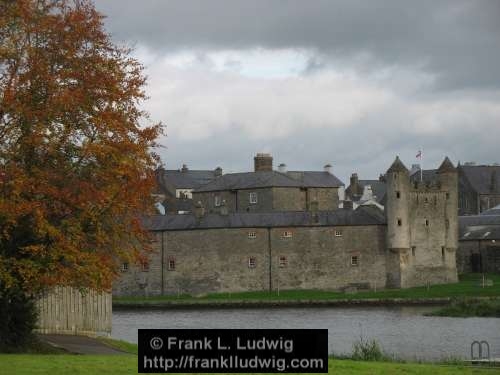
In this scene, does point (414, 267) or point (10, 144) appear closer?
point (10, 144)

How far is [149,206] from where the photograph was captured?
2730 cm

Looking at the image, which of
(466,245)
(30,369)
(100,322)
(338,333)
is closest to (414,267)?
(466,245)

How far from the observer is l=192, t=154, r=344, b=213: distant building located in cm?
8712

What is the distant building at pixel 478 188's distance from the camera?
359ft

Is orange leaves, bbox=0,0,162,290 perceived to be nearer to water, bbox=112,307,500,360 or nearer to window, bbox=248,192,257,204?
water, bbox=112,307,500,360

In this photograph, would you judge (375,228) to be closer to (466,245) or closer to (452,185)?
(452,185)

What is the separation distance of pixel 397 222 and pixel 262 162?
21010 millimetres

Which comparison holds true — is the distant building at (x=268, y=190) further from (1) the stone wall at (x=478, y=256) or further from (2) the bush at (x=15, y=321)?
(2) the bush at (x=15, y=321)

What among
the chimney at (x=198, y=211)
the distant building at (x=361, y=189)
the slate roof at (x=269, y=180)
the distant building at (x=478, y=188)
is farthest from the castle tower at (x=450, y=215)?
the distant building at (x=361, y=189)

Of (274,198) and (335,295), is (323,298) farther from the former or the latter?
(274,198)

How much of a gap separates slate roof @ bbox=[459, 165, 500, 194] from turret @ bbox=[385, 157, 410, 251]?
39154 millimetres

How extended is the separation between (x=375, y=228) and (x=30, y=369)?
5290 centimetres

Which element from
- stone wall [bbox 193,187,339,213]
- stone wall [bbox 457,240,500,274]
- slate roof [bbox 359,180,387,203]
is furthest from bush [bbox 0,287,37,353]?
slate roof [bbox 359,180,387,203]

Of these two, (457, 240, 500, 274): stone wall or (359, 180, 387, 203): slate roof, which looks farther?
(359, 180, 387, 203): slate roof
